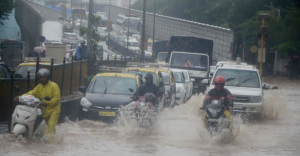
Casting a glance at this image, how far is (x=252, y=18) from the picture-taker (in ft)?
148

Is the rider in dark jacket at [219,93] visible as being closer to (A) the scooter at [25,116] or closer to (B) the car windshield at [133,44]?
(A) the scooter at [25,116]

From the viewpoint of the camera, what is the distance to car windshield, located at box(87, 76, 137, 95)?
478 inches

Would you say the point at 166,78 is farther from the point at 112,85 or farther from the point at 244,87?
the point at 112,85

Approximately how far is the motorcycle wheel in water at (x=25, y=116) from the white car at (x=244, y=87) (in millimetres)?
7059

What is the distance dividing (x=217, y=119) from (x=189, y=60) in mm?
15501

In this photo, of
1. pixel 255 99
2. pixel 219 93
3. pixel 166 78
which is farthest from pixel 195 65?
pixel 219 93

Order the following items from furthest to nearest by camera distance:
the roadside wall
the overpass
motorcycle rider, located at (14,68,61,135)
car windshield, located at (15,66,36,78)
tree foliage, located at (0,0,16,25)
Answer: the roadside wall
the overpass
tree foliage, located at (0,0,16,25)
car windshield, located at (15,66,36,78)
motorcycle rider, located at (14,68,61,135)

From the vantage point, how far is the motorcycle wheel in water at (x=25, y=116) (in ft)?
26.5

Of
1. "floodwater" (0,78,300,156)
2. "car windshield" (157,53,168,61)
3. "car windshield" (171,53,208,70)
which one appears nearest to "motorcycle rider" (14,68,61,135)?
"floodwater" (0,78,300,156)

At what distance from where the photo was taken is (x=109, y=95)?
1180 cm

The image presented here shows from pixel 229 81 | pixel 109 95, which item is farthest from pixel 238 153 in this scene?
pixel 229 81

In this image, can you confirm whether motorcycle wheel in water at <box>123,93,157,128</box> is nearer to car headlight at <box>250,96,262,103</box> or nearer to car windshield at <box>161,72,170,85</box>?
car headlight at <box>250,96,262,103</box>

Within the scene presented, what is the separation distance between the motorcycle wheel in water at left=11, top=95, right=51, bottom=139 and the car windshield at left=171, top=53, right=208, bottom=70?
1648cm

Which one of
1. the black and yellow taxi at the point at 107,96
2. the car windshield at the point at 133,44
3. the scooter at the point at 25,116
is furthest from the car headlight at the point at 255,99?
the car windshield at the point at 133,44
